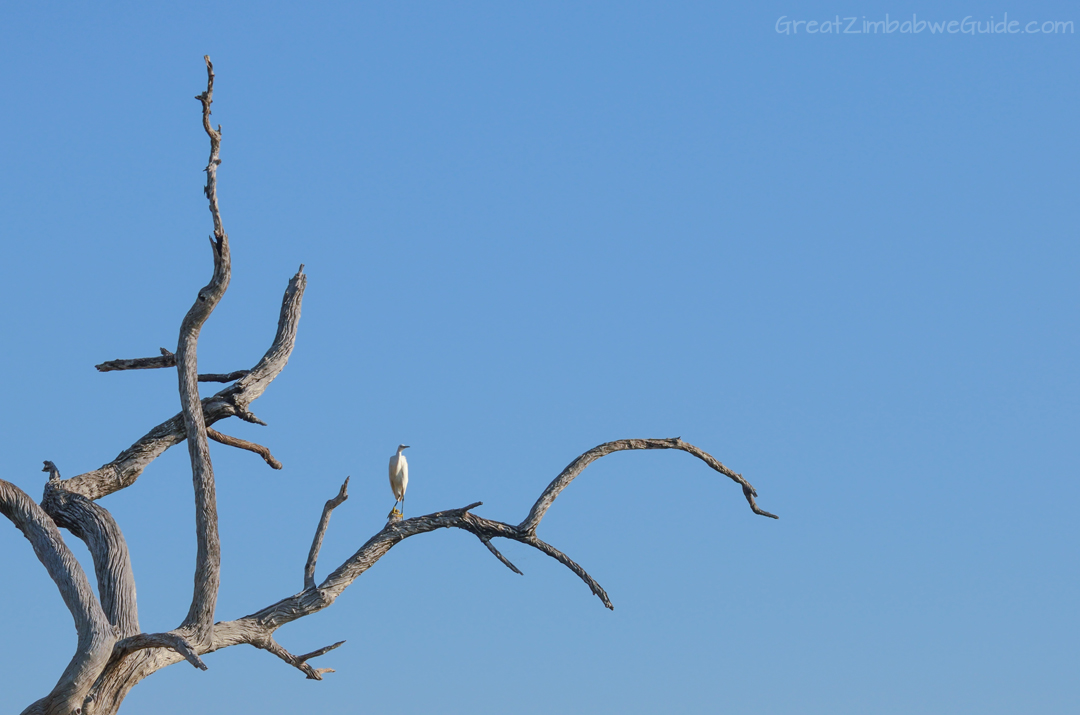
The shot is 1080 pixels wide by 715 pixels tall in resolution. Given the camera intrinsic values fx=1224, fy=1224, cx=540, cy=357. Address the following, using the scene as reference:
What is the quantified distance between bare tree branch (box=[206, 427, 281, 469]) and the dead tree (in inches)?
16.7

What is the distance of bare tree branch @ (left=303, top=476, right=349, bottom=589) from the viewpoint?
28.9 feet

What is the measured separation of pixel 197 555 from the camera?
8.57 meters

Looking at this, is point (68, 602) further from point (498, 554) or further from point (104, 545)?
point (498, 554)

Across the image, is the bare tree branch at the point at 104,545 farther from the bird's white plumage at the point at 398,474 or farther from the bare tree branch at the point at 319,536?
the bird's white plumage at the point at 398,474

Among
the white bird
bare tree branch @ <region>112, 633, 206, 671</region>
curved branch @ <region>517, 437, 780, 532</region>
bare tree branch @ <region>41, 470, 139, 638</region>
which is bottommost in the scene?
bare tree branch @ <region>112, 633, 206, 671</region>

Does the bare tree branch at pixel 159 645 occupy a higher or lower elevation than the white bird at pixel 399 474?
lower

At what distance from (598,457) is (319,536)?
6.97 ft

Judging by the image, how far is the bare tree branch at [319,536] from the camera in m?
8.80

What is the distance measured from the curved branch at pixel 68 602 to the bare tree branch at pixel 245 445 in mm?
1591

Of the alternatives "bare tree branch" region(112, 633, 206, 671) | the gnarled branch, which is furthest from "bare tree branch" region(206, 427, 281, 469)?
"bare tree branch" region(112, 633, 206, 671)

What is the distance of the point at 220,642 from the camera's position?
844cm

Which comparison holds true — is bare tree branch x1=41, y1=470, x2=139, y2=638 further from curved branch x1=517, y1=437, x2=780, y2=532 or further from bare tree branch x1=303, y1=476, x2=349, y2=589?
curved branch x1=517, y1=437, x2=780, y2=532

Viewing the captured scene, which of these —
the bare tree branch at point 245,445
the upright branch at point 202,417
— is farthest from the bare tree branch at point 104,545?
the bare tree branch at point 245,445

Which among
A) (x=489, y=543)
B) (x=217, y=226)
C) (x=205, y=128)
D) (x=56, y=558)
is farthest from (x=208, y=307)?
(x=489, y=543)
